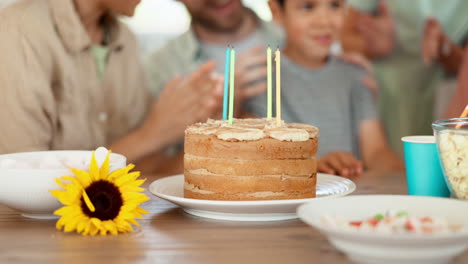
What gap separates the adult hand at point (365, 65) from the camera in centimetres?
289

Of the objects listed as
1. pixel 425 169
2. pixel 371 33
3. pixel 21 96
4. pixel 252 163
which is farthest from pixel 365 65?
pixel 252 163

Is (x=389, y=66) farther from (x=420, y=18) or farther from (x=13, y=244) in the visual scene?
(x=13, y=244)

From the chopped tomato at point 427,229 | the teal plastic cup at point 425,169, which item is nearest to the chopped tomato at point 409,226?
the chopped tomato at point 427,229

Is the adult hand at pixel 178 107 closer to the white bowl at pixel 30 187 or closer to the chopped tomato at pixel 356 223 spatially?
the white bowl at pixel 30 187

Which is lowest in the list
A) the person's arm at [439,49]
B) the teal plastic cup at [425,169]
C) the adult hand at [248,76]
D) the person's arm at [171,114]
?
the teal plastic cup at [425,169]

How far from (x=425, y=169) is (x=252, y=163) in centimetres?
32

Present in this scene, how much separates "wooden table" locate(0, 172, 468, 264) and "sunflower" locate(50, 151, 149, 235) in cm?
2

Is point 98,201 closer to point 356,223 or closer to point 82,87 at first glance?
point 356,223

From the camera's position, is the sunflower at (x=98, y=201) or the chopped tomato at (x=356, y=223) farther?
the sunflower at (x=98, y=201)

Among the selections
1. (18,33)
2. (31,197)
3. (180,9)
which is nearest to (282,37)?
(180,9)

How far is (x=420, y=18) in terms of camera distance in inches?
118

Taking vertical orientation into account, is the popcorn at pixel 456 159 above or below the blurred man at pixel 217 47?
below

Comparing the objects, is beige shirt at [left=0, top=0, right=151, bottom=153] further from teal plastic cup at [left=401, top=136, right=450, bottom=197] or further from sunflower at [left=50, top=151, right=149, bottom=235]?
teal plastic cup at [left=401, top=136, right=450, bottom=197]

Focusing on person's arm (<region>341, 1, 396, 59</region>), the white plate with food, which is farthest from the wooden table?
person's arm (<region>341, 1, 396, 59</region>)
